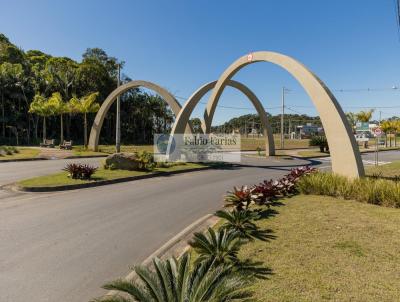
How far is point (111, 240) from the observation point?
700 cm

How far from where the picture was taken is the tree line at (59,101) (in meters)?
42.1

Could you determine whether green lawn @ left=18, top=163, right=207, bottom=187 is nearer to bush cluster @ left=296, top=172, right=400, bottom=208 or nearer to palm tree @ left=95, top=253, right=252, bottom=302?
bush cluster @ left=296, top=172, right=400, bottom=208

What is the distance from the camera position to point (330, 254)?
547 cm

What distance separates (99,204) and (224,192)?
4842 mm

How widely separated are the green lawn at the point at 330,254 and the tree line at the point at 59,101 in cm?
3152

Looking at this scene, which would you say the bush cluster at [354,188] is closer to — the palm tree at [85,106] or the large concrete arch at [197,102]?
the large concrete arch at [197,102]

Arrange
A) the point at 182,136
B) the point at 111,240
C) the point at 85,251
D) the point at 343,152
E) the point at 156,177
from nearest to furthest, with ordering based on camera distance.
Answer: the point at 85,251, the point at 111,240, the point at 343,152, the point at 156,177, the point at 182,136

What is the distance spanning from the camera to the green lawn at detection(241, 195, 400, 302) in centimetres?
421

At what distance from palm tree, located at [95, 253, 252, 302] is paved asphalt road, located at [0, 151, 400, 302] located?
1.31 meters

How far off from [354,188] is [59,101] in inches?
1296

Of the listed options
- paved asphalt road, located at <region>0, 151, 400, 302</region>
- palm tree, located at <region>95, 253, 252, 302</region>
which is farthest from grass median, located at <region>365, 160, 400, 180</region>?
palm tree, located at <region>95, 253, 252, 302</region>

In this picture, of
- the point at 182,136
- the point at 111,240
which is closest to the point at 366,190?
the point at 111,240

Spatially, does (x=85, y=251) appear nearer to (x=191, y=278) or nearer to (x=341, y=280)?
(x=191, y=278)

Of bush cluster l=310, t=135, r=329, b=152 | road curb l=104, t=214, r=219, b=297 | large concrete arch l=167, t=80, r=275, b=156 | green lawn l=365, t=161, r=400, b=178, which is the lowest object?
road curb l=104, t=214, r=219, b=297
